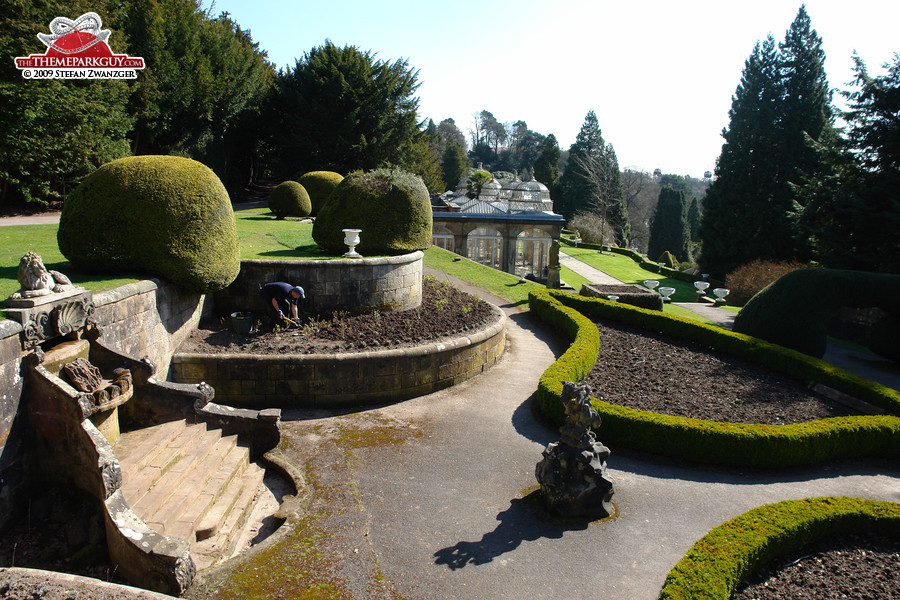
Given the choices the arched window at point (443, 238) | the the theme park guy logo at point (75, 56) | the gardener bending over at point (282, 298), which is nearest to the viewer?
the gardener bending over at point (282, 298)

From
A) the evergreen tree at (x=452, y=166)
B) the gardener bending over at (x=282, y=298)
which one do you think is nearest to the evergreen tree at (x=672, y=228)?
the evergreen tree at (x=452, y=166)

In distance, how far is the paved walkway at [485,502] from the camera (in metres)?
5.07

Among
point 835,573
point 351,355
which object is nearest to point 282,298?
point 351,355

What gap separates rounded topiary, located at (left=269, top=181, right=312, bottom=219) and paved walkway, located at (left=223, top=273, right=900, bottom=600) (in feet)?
52.6

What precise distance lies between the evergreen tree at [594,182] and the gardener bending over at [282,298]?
4315 cm

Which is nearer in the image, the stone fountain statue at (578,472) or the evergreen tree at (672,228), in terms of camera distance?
the stone fountain statue at (578,472)

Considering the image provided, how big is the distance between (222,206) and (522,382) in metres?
6.43

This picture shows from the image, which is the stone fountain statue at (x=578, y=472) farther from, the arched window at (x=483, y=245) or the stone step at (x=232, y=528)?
the arched window at (x=483, y=245)

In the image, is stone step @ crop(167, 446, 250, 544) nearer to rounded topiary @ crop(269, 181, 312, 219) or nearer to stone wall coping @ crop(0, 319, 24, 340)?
stone wall coping @ crop(0, 319, 24, 340)

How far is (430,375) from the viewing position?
977cm

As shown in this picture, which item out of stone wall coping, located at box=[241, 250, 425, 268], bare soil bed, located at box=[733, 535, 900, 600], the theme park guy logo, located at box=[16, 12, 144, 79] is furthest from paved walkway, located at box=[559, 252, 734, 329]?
the theme park guy logo, located at box=[16, 12, 144, 79]

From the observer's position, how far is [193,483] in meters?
5.89

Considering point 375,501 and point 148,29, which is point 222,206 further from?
point 148,29

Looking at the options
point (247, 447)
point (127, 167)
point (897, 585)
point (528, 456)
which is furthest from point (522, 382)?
point (127, 167)
